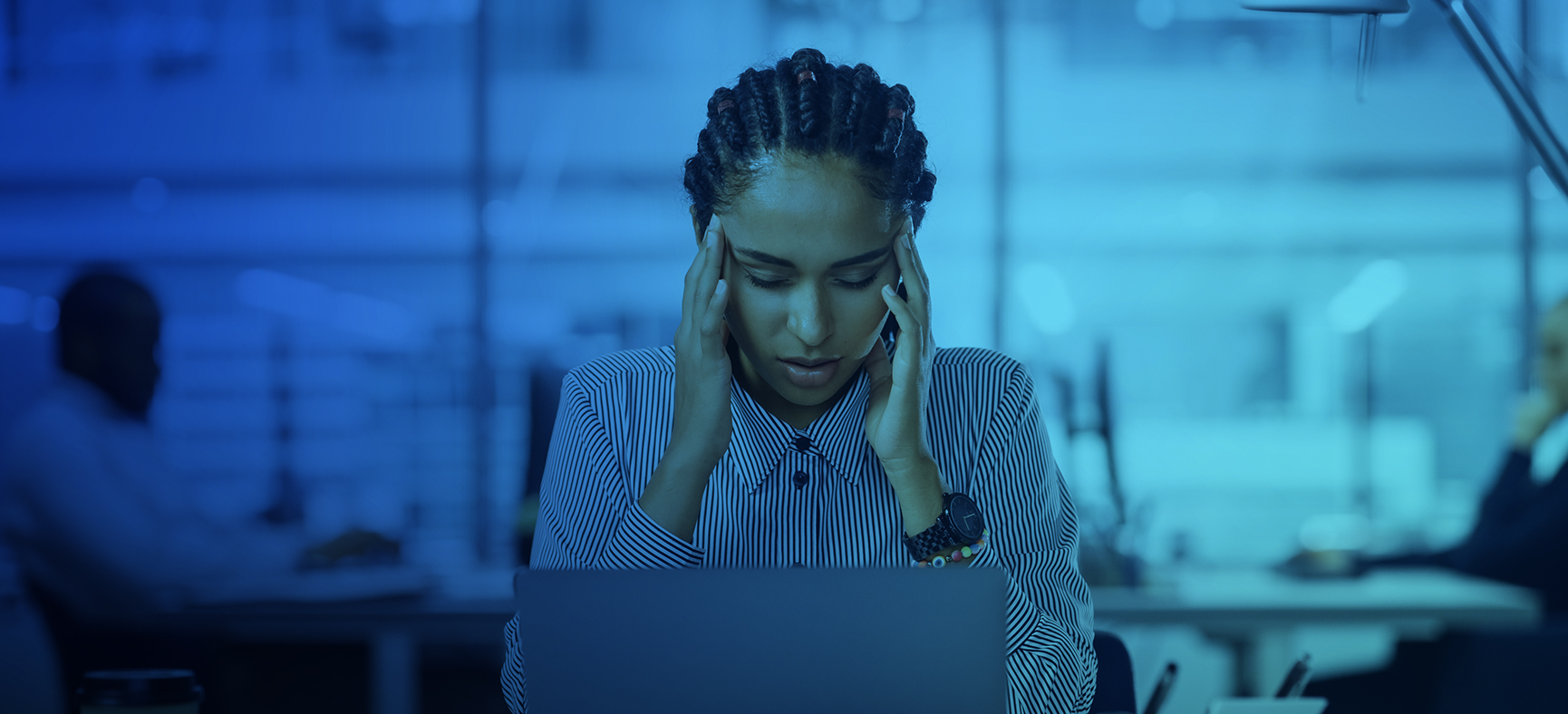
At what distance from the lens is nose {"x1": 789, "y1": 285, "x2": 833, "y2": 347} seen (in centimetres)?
113

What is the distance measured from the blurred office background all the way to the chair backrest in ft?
7.56

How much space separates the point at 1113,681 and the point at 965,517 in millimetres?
327

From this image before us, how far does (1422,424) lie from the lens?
363cm

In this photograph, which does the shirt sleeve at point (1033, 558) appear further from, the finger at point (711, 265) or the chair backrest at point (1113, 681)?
the finger at point (711, 265)

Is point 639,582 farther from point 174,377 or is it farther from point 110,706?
point 174,377

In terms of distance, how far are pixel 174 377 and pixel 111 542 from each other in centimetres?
140

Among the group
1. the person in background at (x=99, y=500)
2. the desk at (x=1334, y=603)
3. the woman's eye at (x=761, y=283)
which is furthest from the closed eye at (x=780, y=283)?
the person in background at (x=99, y=500)

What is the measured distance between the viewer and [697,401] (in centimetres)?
115

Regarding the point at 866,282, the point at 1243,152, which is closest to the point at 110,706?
the point at 866,282

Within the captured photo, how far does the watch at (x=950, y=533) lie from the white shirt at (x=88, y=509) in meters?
1.70

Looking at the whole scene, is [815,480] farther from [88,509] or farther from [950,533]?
[88,509]

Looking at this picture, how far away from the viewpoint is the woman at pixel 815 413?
1128mm

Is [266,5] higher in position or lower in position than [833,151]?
higher

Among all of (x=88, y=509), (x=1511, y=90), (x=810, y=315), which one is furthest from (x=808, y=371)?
(x=88, y=509)
